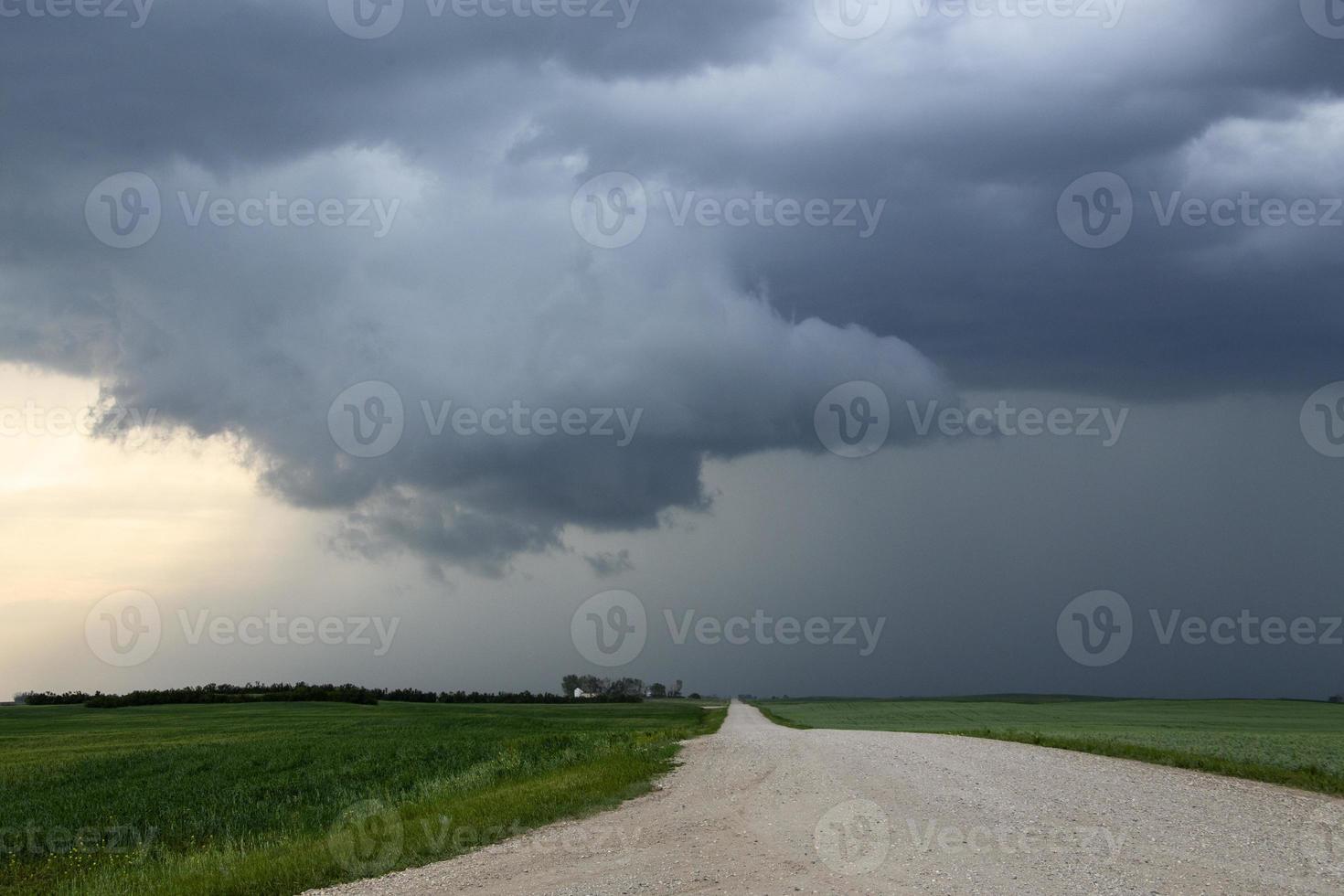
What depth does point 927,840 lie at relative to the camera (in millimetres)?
13852

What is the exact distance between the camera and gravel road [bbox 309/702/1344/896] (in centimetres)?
1171

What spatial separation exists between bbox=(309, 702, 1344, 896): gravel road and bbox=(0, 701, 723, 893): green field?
1.23m

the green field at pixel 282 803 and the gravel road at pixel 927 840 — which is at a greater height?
the gravel road at pixel 927 840

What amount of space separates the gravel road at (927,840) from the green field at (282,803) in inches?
48.5

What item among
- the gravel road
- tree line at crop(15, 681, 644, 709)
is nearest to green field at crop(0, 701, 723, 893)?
the gravel road

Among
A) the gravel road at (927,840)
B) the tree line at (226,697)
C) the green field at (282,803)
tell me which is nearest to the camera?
the gravel road at (927,840)

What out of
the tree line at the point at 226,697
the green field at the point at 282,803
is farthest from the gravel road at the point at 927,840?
the tree line at the point at 226,697

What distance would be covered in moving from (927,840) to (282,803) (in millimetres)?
19131

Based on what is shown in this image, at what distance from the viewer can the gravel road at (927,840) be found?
11.7 m

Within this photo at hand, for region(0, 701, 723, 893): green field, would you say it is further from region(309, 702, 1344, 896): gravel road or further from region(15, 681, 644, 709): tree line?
region(15, 681, 644, 709): tree line

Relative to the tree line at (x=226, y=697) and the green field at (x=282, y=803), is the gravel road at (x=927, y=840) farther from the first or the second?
the tree line at (x=226, y=697)

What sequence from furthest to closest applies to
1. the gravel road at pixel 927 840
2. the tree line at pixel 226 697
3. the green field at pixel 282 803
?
the tree line at pixel 226 697 → the green field at pixel 282 803 → the gravel road at pixel 927 840

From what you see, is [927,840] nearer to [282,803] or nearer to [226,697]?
[282,803]

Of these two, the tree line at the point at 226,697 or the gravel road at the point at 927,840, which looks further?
the tree line at the point at 226,697
